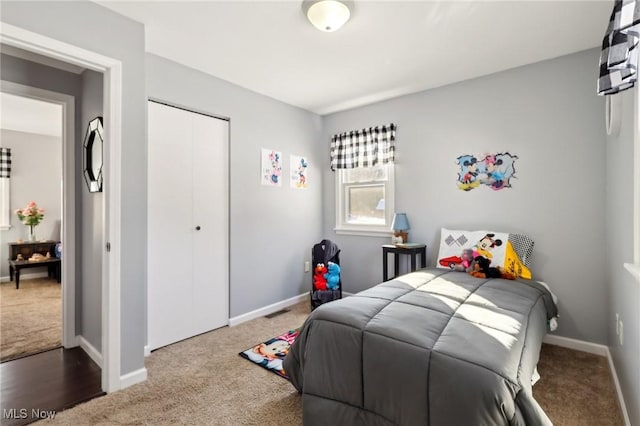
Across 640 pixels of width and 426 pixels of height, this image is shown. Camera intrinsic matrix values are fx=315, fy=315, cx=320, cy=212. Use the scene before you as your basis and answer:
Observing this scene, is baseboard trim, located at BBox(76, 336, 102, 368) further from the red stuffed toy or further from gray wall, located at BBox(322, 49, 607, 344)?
gray wall, located at BBox(322, 49, 607, 344)

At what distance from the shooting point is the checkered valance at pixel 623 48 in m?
1.25

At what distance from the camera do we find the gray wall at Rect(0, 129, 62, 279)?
207 inches

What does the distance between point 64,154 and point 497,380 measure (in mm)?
3571

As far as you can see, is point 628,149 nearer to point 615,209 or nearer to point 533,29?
point 615,209

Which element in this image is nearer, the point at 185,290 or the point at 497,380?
the point at 497,380

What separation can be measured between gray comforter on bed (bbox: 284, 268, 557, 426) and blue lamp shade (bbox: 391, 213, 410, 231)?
1.37 metres

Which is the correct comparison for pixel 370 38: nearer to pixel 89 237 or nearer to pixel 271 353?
pixel 271 353

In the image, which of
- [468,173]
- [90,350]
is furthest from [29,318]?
[468,173]

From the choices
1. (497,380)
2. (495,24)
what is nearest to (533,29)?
(495,24)

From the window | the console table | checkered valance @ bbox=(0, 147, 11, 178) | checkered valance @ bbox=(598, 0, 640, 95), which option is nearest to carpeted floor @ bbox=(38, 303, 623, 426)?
checkered valance @ bbox=(598, 0, 640, 95)

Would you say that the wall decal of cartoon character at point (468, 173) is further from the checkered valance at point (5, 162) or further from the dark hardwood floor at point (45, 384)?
the checkered valance at point (5, 162)

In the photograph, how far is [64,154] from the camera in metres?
2.82

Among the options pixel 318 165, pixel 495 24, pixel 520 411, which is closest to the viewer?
pixel 520 411

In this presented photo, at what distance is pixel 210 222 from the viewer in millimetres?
3143
